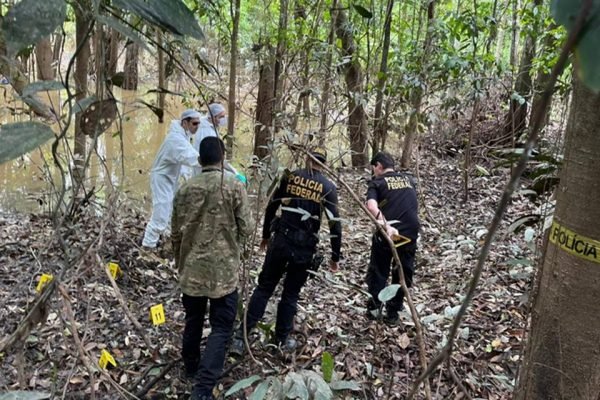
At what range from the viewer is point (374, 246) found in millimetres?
4000

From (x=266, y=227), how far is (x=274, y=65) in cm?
447

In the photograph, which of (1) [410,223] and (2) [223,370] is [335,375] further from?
(1) [410,223]

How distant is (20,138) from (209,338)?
100 inches

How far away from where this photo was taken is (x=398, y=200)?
3.86m

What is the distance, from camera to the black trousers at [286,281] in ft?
11.5

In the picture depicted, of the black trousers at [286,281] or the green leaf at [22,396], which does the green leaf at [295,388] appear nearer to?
the green leaf at [22,396]

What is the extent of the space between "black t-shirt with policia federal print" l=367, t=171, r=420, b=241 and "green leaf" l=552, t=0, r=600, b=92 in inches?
135

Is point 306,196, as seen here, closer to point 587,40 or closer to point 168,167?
point 168,167

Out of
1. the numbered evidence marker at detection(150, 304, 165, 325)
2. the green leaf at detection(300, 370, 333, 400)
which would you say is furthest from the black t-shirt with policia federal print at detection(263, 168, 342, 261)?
the green leaf at detection(300, 370, 333, 400)

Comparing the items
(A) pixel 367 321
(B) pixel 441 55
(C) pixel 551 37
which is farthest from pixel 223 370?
(C) pixel 551 37

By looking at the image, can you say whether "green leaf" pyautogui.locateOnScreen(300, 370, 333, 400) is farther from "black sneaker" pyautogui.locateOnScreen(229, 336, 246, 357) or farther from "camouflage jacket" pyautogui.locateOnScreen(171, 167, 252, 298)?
"black sneaker" pyautogui.locateOnScreen(229, 336, 246, 357)

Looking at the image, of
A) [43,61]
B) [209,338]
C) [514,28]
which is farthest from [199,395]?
[43,61]

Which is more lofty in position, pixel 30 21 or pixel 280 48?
pixel 280 48

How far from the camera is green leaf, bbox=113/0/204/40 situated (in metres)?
0.76
